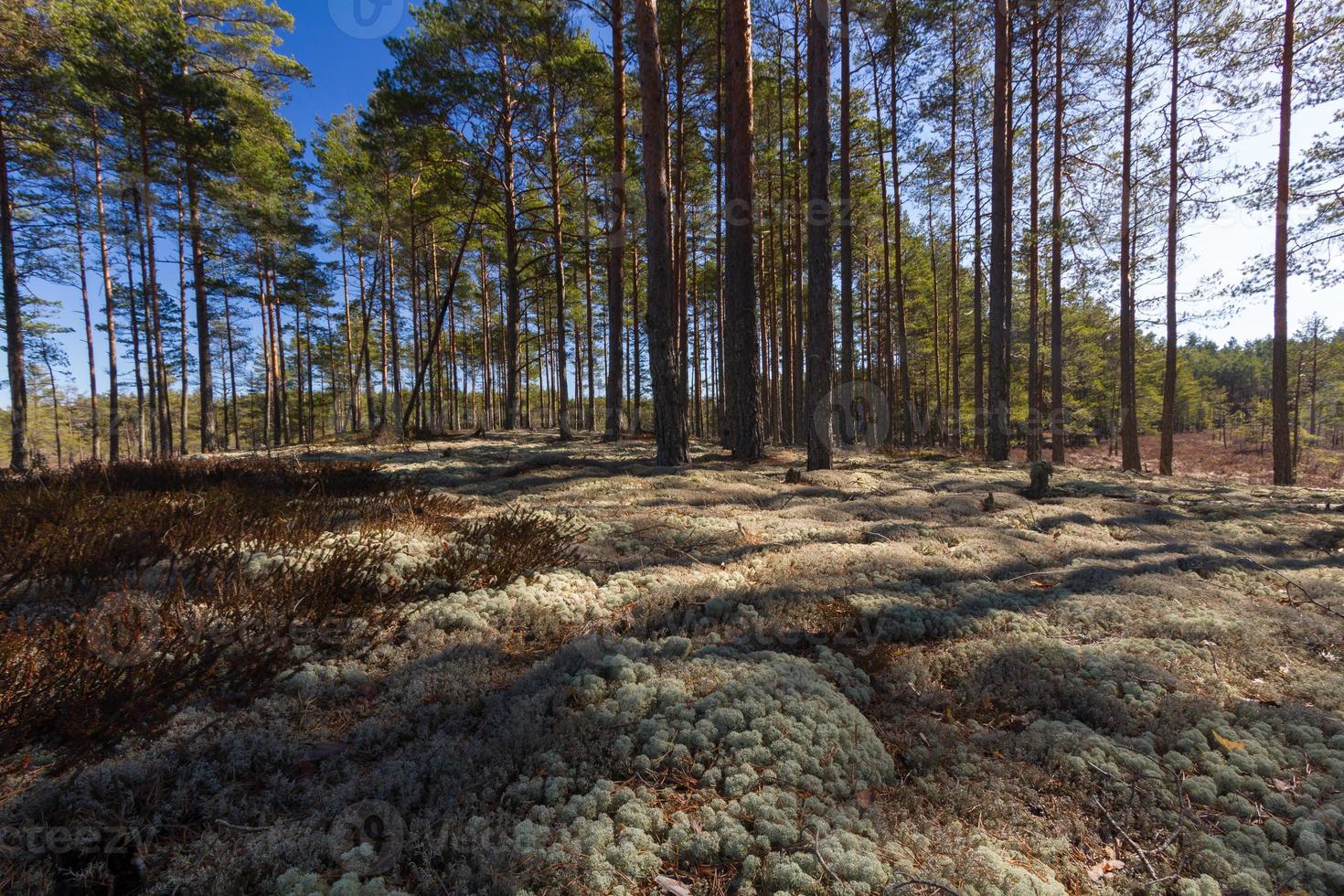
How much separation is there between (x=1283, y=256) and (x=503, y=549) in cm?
1851

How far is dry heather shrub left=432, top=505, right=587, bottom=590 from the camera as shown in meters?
4.02

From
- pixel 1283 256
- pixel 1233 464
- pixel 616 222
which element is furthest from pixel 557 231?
pixel 1233 464

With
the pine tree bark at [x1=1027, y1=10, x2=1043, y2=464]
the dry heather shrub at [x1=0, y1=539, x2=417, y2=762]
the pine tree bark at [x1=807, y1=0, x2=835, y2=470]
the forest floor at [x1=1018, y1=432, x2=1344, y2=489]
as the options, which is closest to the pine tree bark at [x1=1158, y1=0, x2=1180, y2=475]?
the pine tree bark at [x1=1027, y1=10, x2=1043, y2=464]

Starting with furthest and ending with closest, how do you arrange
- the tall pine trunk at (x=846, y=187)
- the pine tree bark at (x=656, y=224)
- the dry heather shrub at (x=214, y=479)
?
the tall pine trunk at (x=846, y=187), the pine tree bark at (x=656, y=224), the dry heather shrub at (x=214, y=479)

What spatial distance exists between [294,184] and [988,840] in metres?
28.2

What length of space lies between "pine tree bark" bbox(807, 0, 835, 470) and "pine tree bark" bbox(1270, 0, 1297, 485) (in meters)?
11.0

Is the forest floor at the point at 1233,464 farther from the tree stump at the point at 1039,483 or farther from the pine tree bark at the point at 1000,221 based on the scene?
the tree stump at the point at 1039,483

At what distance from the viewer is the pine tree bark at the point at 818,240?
885cm

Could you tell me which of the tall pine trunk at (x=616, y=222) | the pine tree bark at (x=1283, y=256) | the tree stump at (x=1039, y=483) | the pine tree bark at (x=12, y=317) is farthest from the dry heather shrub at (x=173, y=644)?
the pine tree bark at (x=1283, y=256)

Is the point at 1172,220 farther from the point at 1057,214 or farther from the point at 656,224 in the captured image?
the point at 656,224

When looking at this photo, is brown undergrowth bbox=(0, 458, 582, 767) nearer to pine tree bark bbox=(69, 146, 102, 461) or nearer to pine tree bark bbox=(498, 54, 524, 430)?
pine tree bark bbox=(498, 54, 524, 430)

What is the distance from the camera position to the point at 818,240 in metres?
9.28

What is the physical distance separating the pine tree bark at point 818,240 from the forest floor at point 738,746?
5.09 metres

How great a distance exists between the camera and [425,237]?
25.2m
